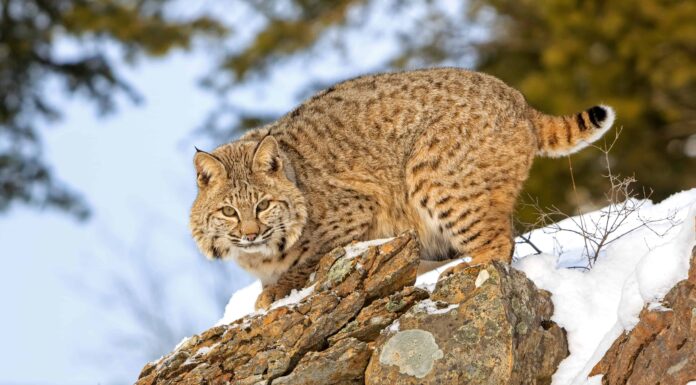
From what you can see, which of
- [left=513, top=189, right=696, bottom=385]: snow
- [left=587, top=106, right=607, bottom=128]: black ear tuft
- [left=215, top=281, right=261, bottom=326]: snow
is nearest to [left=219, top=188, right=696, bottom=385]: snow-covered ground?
[left=513, top=189, right=696, bottom=385]: snow

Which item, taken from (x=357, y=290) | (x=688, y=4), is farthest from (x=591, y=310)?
(x=688, y=4)

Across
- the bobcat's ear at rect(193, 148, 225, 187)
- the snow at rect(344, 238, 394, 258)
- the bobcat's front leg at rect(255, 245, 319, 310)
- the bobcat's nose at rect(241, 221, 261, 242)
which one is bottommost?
the snow at rect(344, 238, 394, 258)

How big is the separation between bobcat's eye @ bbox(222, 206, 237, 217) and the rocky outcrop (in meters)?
0.66

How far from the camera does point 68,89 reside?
15.0m

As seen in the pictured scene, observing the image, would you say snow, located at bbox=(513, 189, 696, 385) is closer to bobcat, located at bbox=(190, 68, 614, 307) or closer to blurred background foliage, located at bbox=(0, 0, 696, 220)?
bobcat, located at bbox=(190, 68, 614, 307)

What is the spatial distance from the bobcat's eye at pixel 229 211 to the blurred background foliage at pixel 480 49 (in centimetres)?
837

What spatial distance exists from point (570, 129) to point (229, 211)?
2015 millimetres

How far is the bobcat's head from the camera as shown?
540 centimetres

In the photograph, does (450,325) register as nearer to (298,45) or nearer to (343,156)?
(343,156)

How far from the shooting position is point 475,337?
441 cm

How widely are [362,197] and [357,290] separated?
3.14ft

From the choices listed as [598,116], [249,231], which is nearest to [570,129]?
[598,116]

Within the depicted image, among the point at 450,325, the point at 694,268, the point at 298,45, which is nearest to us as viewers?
the point at 694,268

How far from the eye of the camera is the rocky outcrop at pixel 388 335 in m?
4.39
